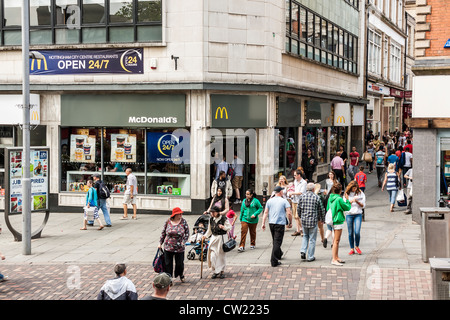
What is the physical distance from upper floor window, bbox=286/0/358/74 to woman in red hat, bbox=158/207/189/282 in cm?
1273

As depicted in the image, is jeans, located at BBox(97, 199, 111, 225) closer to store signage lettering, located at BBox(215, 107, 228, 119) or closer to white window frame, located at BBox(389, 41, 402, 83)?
store signage lettering, located at BBox(215, 107, 228, 119)

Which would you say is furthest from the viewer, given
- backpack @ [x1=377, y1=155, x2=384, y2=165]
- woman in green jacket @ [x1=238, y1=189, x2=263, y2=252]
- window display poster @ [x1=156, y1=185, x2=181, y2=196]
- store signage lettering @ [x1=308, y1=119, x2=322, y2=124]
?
store signage lettering @ [x1=308, y1=119, x2=322, y2=124]

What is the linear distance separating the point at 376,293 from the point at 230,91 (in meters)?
11.0

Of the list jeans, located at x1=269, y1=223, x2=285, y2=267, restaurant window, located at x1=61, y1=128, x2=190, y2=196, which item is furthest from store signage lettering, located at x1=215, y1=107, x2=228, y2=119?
jeans, located at x1=269, y1=223, x2=285, y2=267

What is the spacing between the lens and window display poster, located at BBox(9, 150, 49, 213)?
15875mm

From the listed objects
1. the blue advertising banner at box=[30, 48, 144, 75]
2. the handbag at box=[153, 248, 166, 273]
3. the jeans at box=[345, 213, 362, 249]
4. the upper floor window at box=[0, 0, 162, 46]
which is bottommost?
the handbag at box=[153, 248, 166, 273]

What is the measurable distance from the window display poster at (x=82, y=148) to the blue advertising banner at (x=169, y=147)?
7.08 ft

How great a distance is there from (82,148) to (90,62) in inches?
121

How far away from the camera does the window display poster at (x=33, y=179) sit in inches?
625

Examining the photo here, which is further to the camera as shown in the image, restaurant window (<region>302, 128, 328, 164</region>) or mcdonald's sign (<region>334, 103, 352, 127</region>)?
mcdonald's sign (<region>334, 103, 352, 127</region>)

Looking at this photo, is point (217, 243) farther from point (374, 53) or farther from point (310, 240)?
point (374, 53)

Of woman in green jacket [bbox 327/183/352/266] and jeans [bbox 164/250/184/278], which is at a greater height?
woman in green jacket [bbox 327/183/352/266]

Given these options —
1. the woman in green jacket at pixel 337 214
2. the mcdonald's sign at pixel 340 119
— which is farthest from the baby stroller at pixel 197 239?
the mcdonald's sign at pixel 340 119

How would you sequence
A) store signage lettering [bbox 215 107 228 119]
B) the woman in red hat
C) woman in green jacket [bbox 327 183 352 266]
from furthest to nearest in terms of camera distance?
store signage lettering [bbox 215 107 228 119], woman in green jacket [bbox 327 183 352 266], the woman in red hat
